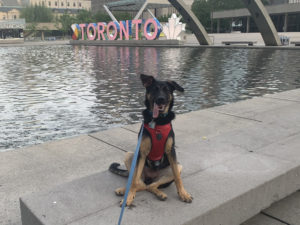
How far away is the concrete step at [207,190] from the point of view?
2607 mm

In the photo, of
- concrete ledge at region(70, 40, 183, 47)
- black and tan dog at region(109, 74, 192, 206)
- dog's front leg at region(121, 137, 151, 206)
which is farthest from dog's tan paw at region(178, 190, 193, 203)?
concrete ledge at region(70, 40, 183, 47)

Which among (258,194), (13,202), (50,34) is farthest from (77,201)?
(50,34)

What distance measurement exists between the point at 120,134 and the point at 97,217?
3213 millimetres

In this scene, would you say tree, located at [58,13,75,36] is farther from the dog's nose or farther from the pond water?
the dog's nose

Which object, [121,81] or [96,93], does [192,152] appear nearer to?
[96,93]

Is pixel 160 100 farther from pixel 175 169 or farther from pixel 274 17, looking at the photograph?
pixel 274 17

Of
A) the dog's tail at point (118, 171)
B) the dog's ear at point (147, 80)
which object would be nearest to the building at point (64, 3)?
the dog's tail at point (118, 171)

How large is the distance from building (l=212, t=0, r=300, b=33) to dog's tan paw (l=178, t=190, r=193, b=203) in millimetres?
54943

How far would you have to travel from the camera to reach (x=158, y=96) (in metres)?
2.62

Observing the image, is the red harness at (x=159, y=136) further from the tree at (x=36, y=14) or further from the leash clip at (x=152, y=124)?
the tree at (x=36, y=14)

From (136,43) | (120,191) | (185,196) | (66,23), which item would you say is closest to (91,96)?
(120,191)

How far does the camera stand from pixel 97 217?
258cm

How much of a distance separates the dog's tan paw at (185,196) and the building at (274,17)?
54943mm

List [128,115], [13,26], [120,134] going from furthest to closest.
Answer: [13,26]
[128,115]
[120,134]
